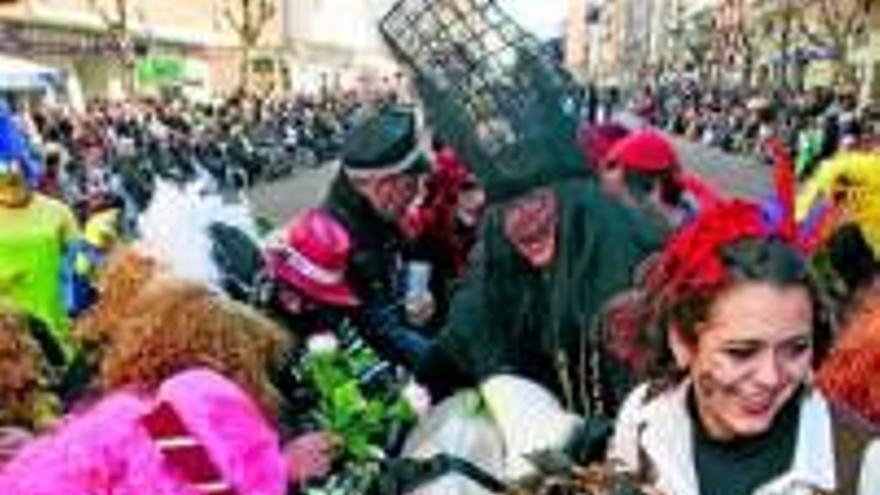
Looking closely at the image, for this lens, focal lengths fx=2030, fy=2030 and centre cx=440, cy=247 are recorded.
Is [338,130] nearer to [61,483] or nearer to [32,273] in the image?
[32,273]

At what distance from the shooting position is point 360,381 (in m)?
4.69

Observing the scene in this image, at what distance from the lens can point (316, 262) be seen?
5.55 metres

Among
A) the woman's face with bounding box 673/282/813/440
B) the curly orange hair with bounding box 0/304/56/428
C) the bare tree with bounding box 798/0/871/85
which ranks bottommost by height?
the bare tree with bounding box 798/0/871/85

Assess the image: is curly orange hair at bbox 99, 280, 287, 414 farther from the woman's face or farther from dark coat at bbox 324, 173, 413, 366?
dark coat at bbox 324, 173, 413, 366

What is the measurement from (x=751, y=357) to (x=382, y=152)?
10.4 ft

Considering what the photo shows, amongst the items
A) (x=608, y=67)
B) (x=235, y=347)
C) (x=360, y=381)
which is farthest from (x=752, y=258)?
(x=608, y=67)

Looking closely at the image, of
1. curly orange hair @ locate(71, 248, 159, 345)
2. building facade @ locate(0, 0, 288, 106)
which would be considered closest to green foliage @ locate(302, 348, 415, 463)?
curly orange hair @ locate(71, 248, 159, 345)

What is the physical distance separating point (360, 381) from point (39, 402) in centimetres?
74

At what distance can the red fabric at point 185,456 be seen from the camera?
323cm

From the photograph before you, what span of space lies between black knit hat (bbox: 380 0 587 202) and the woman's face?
5.32 feet

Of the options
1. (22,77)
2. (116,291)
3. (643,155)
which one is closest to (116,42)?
(22,77)

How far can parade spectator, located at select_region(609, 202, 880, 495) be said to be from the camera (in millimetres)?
2871

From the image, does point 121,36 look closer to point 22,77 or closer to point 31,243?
point 22,77

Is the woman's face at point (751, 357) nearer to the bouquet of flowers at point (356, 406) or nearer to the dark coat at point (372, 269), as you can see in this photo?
the bouquet of flowers at point (356, 406)
